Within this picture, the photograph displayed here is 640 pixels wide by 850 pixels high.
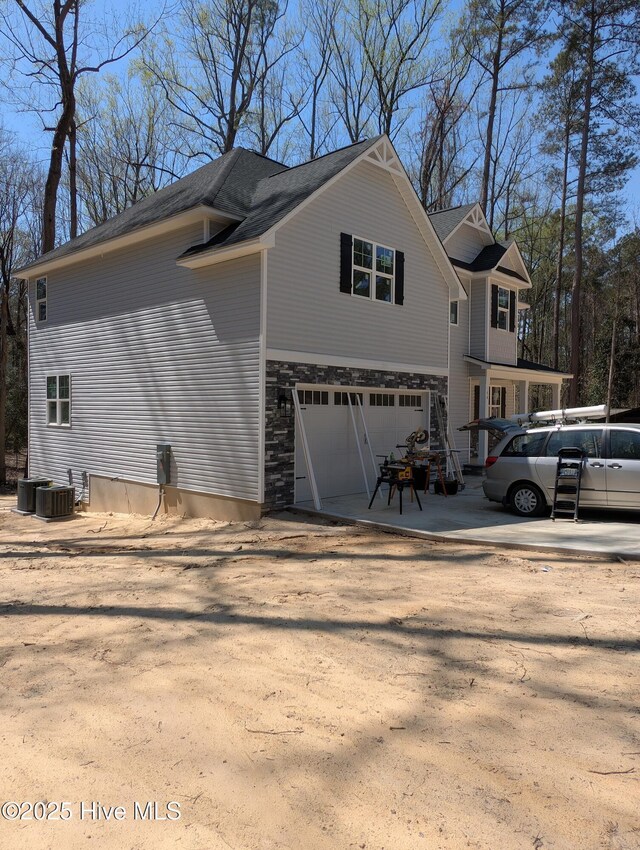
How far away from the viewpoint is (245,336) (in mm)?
10508

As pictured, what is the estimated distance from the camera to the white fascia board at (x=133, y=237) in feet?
36.4

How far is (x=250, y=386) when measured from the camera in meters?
10.5

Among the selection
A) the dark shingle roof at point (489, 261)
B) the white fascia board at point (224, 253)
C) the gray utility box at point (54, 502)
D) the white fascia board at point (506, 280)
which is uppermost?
the dark shingle roof at point (489, 261)

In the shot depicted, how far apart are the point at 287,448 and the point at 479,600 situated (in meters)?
5.64

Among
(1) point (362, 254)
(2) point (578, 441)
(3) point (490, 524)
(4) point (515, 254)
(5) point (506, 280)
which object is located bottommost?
(3) point (490, 524)

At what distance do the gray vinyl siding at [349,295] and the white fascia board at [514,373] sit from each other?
11.0ft

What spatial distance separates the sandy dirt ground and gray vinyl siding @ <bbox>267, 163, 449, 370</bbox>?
5535mm

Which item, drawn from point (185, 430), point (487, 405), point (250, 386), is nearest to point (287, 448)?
point (250, 386)

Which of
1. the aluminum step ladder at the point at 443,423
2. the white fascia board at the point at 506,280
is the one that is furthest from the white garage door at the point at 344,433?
the white fascia board at the point at 506,280

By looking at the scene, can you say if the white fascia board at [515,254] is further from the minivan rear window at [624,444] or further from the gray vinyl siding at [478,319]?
the minivan rear window at [624,444]

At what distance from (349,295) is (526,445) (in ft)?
15.5

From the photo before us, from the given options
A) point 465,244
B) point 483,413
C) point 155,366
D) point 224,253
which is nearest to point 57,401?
point 155,366

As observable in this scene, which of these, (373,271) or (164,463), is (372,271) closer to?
(373,271)

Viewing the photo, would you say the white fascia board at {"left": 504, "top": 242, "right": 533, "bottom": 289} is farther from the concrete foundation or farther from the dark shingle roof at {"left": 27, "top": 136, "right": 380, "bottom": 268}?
the concrete foundation
